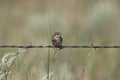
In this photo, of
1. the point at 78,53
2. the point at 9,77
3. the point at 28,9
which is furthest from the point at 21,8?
the point at 9,77

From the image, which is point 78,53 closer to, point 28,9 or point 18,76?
point 18,76

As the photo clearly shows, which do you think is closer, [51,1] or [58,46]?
[58,46]

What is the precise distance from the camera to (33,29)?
10.8 meters

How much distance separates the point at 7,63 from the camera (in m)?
5.46

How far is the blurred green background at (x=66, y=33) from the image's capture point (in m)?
6.57

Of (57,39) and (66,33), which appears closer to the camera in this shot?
(57,39)

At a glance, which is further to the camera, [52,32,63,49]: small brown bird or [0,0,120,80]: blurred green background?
[0,0,120,80]: blurred green background

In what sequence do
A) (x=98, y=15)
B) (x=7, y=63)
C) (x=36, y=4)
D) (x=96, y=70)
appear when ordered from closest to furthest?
(x=7, y=63), (x=96, y=70), (x=98, y=15), (x=36, y=4)

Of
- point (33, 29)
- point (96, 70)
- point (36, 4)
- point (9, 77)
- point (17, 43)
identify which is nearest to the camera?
point (9, 77)

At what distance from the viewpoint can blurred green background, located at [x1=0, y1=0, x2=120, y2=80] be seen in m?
6.57

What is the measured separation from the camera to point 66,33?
9.73 metres

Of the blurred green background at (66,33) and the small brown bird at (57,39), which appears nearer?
the small brown bird at (57,39)

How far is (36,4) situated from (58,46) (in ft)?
27.2

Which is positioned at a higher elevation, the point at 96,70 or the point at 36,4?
the point at 36,4
